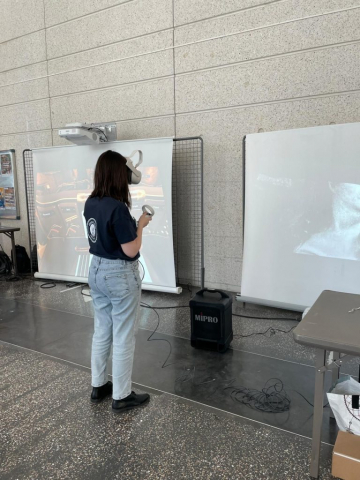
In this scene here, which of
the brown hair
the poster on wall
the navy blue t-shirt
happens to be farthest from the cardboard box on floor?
the poster on wall

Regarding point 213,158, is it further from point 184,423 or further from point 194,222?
point 184,423

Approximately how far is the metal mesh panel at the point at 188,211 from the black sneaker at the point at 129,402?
2.15 meters

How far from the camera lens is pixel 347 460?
4.69 ft

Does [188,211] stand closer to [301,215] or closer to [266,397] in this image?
[301,215]

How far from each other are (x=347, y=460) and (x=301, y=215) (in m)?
2.22

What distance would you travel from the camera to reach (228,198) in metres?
4.13

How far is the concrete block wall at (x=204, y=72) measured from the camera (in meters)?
3.46

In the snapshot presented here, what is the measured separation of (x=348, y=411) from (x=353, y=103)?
9.07 ft

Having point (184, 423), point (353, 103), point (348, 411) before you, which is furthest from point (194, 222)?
point (348, 411)

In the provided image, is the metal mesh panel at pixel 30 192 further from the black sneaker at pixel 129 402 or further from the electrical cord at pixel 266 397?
the electrical cord at pixel 266 397

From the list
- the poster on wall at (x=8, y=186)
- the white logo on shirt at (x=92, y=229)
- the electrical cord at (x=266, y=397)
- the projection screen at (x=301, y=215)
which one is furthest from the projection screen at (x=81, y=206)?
the white logo on shirt at (x=92, y=229)

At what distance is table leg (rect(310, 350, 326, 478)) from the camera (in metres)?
1.45

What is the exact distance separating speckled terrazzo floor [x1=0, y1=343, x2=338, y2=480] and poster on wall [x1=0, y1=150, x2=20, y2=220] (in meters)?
4.30

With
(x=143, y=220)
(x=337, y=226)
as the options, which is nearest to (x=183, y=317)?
(x=337, y=226)
